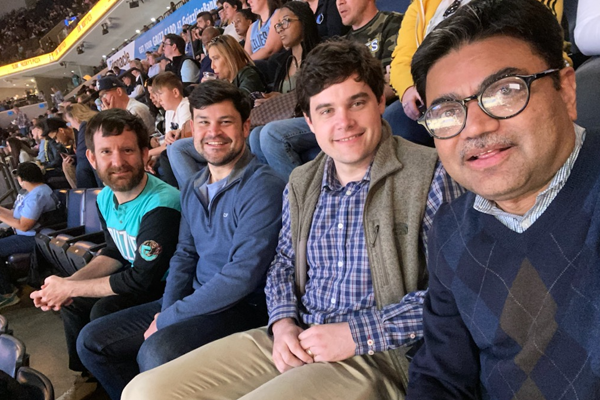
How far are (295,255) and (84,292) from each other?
1.20 metres

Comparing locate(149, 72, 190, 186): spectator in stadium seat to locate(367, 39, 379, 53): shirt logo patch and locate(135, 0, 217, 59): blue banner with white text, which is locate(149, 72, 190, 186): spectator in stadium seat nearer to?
locate(367, 39, 379, 53): shirt logo patch

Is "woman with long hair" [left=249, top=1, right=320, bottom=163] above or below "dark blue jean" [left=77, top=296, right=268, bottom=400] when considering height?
above

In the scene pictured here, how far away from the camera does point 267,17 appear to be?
3.70 m

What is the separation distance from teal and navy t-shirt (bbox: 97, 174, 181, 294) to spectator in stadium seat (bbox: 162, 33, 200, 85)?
3151mm

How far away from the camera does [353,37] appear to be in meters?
2.24

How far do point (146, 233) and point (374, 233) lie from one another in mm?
1216

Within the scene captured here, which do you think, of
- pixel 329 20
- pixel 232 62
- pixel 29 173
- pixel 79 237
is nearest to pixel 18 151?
A: pixel 29 173

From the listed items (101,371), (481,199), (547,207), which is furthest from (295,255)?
(101,371)

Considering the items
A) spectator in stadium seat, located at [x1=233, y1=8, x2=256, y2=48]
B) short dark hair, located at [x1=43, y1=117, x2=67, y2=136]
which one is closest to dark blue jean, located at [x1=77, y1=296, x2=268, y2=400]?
spectator in stadium seat, located at [x1=233, y1=8, x2=256, y2=48]

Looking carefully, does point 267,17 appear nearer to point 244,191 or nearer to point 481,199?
point 244,191

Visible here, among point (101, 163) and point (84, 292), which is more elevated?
point (101, 163)

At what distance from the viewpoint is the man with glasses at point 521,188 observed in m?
0.62

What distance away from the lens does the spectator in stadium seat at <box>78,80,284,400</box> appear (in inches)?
57.0

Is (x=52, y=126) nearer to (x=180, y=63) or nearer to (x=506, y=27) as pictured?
(x=180, y=63)
